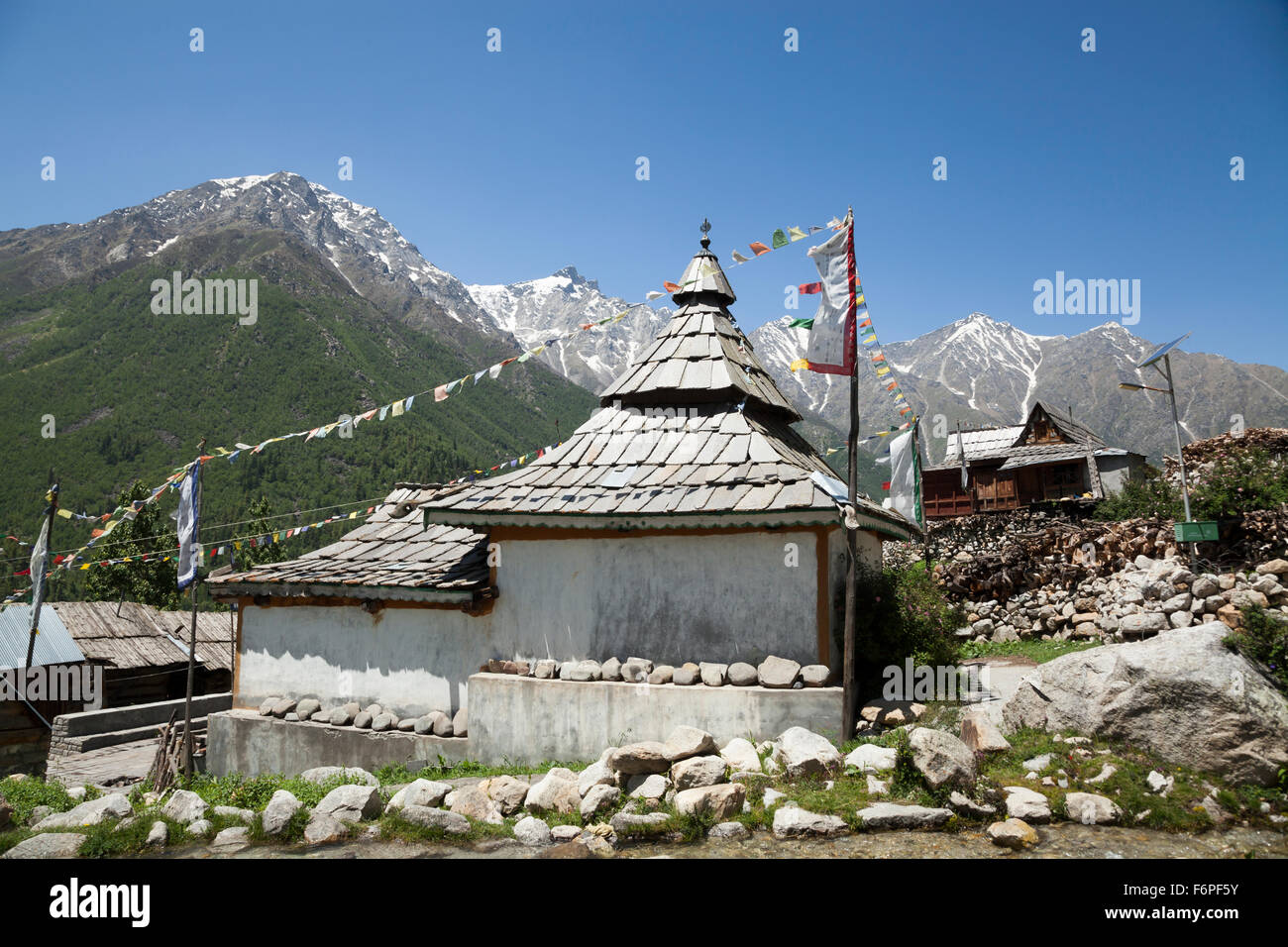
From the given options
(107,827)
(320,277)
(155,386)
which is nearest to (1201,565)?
(107,827)

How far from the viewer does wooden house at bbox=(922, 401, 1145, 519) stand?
35.1 meters

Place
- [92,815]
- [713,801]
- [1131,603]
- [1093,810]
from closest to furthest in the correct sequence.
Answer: [1093,810] → [713,801] → [92,815] → [1131,603]

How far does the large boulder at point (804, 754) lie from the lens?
7.06 meters

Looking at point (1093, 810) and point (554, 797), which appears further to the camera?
point (554, 797)

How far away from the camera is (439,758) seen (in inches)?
394

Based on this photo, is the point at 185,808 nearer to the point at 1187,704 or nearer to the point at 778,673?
the point at 778,673

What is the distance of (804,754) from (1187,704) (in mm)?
3494

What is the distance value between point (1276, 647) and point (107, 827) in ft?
38.6

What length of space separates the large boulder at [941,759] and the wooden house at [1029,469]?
2937cm

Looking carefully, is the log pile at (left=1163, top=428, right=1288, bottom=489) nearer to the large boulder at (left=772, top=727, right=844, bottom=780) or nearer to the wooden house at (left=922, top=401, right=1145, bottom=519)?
the wooden house at (left=922, top=401, right=1145, bottom=519)

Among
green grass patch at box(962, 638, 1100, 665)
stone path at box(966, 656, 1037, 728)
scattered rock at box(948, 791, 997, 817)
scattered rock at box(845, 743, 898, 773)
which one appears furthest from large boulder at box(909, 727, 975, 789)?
green grass patch at box(962, 638, 1100, 665)

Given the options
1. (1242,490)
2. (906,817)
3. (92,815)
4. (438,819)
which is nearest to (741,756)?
(906,817)

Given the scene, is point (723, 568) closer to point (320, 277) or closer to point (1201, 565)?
point (1201, 565)

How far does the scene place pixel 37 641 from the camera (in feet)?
74.7
